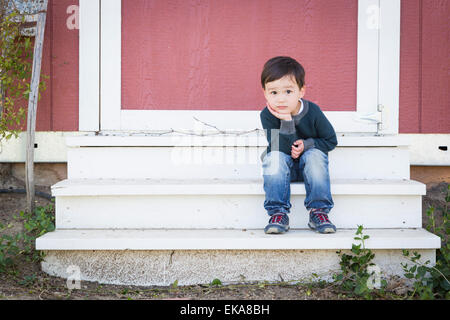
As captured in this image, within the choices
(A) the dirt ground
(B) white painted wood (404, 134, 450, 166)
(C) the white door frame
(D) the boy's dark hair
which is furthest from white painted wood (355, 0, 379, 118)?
(A) the dirt ground

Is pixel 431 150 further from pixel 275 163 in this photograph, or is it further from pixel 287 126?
pixel 275 163

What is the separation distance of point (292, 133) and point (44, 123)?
161cm

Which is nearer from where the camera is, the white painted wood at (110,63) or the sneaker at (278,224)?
the sneaker at (278,224)

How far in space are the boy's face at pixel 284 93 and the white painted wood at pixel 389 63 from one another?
859 mm

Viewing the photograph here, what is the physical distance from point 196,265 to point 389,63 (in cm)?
176

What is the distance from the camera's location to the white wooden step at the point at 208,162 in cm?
232

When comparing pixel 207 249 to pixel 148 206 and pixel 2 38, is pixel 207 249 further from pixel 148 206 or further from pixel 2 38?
pixel 2 38

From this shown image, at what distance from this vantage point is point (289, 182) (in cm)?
206

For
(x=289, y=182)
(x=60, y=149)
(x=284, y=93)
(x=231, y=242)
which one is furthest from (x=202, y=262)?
(x=60, y=149)

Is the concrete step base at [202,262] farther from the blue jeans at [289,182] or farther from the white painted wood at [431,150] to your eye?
the white painted wood at [431,150]

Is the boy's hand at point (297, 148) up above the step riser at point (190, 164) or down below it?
above

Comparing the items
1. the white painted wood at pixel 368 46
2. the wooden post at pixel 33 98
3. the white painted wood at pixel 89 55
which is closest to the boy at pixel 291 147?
the white painted wood at pixel 368 46

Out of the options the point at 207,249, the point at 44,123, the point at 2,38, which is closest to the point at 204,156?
the point at 207,249

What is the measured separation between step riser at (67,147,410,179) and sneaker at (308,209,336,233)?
1.31 feet
